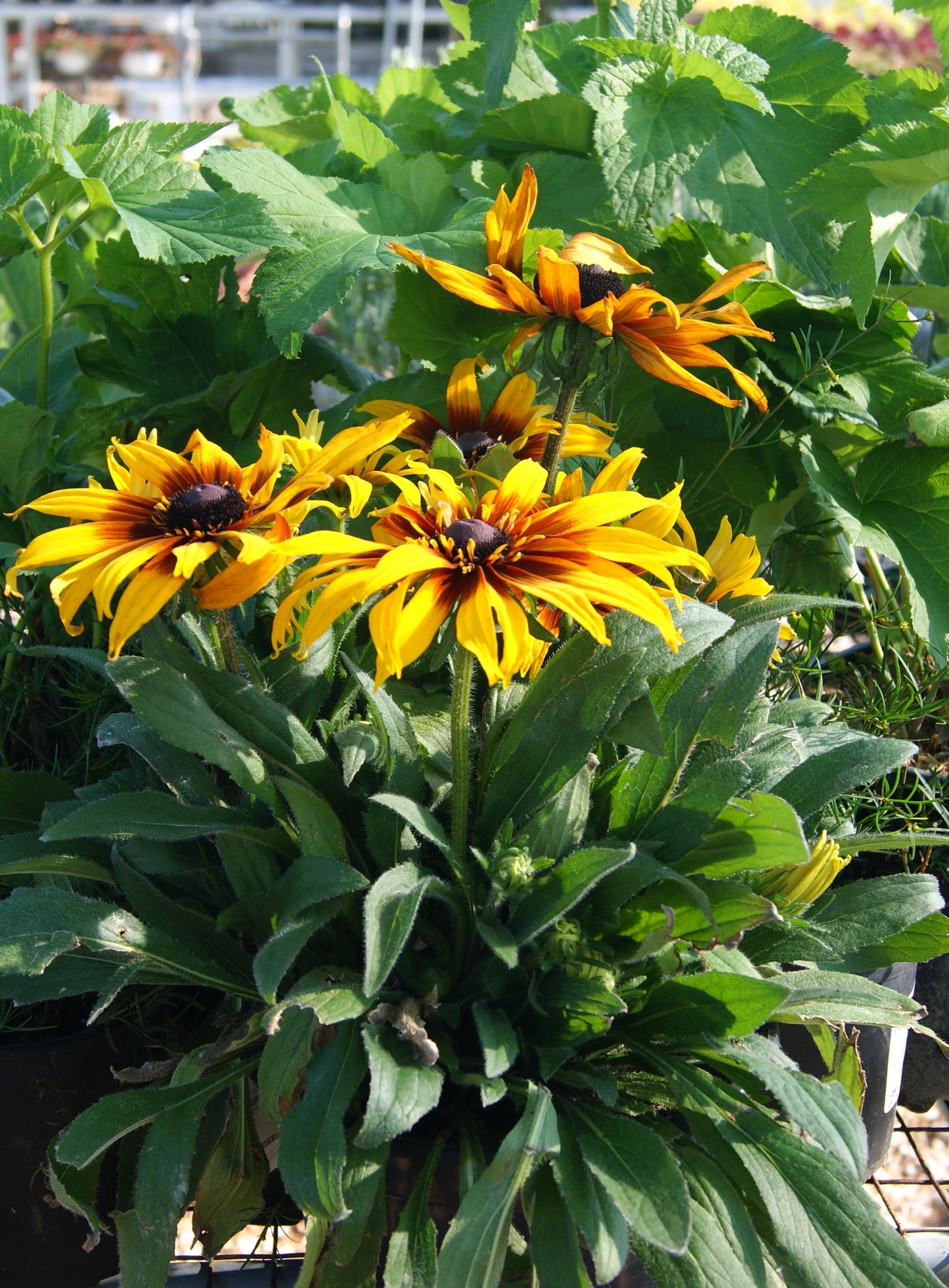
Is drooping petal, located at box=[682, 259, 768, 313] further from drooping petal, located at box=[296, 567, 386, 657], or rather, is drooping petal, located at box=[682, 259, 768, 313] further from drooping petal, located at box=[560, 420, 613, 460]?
drooping petal, located at box=[296, 567, 386, 657]

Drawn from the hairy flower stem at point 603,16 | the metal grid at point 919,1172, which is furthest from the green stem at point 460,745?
the metal grid at point 919,1172

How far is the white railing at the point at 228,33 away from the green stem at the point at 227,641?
22.9 ft

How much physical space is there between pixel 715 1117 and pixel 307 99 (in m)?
1.05

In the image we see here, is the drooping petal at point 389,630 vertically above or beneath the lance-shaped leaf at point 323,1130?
above

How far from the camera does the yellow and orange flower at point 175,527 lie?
558mm

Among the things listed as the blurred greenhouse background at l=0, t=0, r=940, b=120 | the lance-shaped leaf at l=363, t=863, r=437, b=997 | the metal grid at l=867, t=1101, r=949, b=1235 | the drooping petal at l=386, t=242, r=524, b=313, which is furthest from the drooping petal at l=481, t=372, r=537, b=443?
the blurred greenhouse background at l=0, t=0, r=940, b=120

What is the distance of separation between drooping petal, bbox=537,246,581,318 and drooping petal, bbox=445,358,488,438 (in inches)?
5.2

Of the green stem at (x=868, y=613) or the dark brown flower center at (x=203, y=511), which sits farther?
the green stem at (x=868, y=613)

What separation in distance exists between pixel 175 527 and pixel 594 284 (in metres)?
0.28

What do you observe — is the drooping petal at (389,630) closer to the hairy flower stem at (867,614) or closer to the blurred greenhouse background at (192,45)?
the hairy flower stem at (867,614)

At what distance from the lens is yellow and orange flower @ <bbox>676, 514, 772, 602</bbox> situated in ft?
2.44

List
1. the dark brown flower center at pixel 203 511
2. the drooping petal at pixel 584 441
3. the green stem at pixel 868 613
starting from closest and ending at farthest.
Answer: the dark brown flower center at pixel 203 511
the drooping petal at pixel 584 441
the green stem at pixel 868 613

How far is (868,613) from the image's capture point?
103 centimetres

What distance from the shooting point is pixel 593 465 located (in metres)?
0.96
